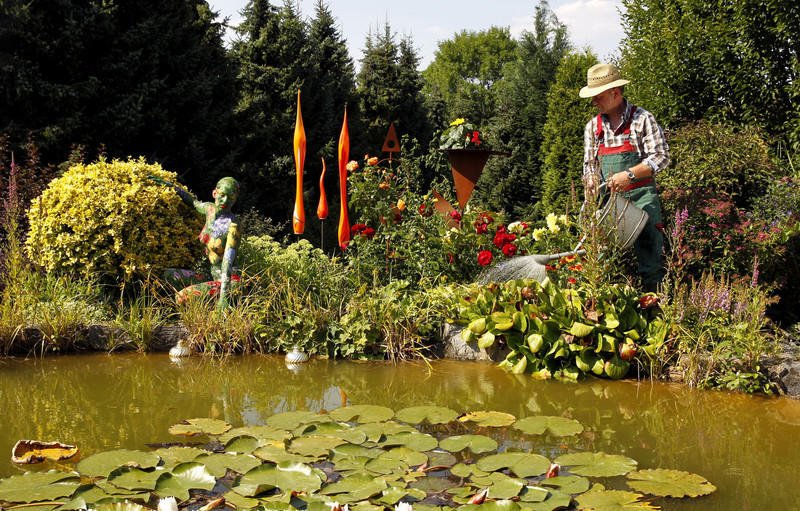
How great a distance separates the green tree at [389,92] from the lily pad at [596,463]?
13709 millimetres

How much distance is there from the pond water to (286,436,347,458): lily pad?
532 millimetres

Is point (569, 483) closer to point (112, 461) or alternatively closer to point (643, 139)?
point (112, 461)

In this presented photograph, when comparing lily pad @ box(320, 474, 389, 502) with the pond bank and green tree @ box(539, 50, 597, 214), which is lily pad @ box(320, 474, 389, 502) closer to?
the pond bank

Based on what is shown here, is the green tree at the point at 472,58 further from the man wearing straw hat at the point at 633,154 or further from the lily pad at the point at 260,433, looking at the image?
the lily pad at the point at 260,433

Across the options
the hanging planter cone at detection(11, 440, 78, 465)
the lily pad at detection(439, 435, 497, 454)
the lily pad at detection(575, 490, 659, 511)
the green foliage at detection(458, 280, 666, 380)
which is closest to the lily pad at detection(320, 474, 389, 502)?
the lily pad at detection(439, 435, 497, 454)

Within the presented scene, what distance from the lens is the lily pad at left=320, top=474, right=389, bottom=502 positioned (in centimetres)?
257

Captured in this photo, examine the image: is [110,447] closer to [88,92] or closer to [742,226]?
[742,226]

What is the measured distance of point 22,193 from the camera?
21.2ft

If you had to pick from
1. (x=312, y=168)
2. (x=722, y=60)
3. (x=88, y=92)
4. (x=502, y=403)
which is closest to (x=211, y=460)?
(x=502, y=403)

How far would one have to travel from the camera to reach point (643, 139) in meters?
4.96

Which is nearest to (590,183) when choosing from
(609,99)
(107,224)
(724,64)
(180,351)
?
(609,99)

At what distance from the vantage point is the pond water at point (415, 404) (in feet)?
10.1

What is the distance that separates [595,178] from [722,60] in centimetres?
228

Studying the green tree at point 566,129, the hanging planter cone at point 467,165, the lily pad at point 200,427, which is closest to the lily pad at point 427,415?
the lily pad at point 200,427
